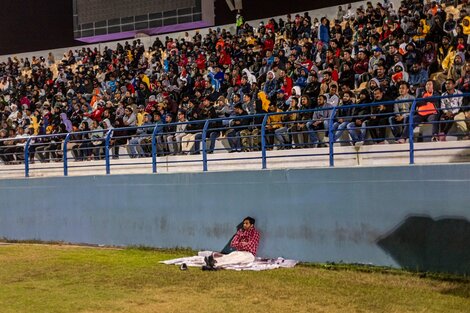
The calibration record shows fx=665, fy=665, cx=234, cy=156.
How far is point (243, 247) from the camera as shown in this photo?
12844mm

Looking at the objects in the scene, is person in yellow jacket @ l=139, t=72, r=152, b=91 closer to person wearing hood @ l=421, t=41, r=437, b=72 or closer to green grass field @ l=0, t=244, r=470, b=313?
person wearing hood @ l=421, t=41, r=437, b=72

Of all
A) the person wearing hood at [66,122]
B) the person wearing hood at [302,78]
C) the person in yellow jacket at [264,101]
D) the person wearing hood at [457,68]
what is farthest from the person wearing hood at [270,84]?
the person wearing hood at [66,122]

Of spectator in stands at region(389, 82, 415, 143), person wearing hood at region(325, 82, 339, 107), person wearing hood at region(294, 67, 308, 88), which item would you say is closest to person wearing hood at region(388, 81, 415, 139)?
spectator in stands at region(389, 82, 415, 143)

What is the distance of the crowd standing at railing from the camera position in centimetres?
1310

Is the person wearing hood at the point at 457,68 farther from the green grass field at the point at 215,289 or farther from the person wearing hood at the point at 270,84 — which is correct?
the green grass field at the point at 215,289

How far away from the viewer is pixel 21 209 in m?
17.9

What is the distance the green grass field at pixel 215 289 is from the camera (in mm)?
9070

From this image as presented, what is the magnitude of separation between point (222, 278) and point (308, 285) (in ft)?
5.19

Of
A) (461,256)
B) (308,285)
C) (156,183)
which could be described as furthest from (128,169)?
(461,256)

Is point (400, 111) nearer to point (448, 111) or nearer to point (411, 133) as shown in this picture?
point (448, 111)

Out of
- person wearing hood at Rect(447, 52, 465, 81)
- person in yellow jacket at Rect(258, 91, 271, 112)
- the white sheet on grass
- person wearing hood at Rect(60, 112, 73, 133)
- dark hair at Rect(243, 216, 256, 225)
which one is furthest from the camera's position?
person wearing hood at Rect(60, 112, 73, 133)

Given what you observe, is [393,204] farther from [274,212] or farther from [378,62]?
[378,62]

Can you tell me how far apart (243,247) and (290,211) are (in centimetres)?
116

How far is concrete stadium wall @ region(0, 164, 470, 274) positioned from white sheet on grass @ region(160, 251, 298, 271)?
29 centimetres
